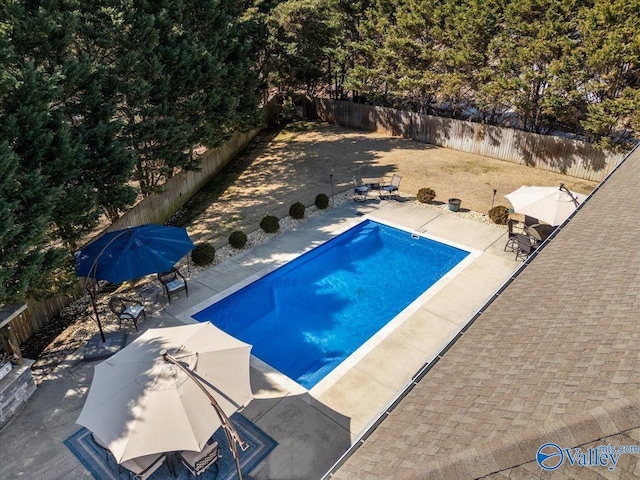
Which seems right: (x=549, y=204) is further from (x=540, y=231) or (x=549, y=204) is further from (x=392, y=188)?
(x=392, y=188)

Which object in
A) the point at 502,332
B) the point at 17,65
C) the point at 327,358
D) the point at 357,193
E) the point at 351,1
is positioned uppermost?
the point at 351,1

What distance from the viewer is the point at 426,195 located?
2064 cm

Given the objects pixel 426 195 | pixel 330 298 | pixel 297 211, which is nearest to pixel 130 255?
pixel 330 298

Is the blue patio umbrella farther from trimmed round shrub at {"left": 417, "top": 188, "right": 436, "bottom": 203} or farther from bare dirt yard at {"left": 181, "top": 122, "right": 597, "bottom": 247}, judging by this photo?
trimmed round shrub at {"left": 417, "top": 188, "right": 436, "bottom": 203}

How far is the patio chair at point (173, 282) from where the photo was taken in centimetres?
1407

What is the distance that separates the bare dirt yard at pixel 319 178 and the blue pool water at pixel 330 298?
378 centimetres

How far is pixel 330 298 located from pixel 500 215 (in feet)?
28.5

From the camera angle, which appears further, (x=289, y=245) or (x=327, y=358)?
(x=289, y=245)

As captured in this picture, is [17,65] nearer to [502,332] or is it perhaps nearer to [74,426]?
[74,426]

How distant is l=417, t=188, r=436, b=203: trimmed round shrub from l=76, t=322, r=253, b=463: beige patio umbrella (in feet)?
46.9

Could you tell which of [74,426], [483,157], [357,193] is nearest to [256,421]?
[74,426]

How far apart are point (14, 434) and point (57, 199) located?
21.2ft

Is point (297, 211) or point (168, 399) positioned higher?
point (168, 399)

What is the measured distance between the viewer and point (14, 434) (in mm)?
9367
